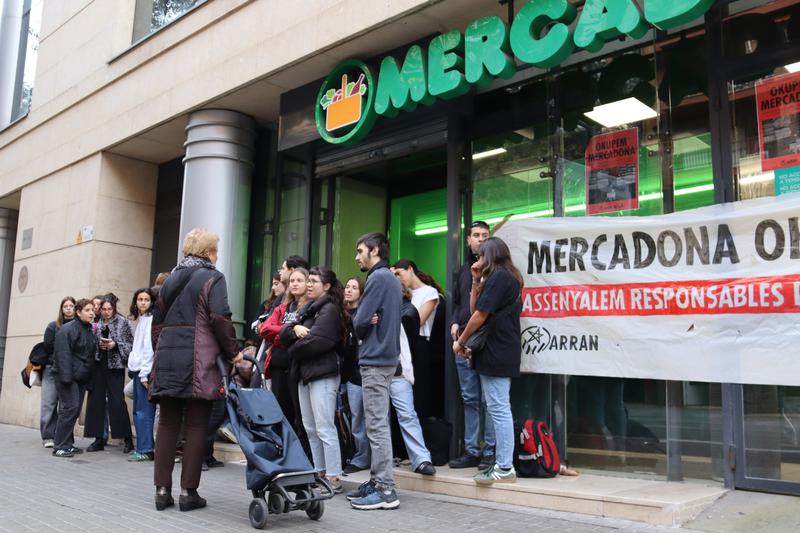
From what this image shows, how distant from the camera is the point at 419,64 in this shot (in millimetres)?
7609

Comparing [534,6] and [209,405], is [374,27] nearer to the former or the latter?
[534,6]

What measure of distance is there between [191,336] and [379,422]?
1560 mm

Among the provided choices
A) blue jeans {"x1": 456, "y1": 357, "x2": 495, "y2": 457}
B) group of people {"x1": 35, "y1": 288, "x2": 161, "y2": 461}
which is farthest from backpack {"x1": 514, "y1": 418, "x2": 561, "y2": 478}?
group of people {"x1": 35, "y1": 288, "x2": 161, "y2": 461}

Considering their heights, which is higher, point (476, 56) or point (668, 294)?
point (476, 56)

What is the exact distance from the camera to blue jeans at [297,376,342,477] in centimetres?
589

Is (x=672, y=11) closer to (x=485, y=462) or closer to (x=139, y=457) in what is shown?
(x=485, y=462)

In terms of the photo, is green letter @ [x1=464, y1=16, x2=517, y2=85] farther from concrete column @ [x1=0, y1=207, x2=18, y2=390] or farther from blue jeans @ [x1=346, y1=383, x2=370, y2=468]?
concrete column @ [x1=0, y1=207, x2=18, y2=390]

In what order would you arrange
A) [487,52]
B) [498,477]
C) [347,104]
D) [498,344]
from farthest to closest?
[347,104] → [487,52] → [498,344] → [498,477]

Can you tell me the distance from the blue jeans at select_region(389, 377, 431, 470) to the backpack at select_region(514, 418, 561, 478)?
2.57 feet

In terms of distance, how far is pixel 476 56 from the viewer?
23.0ft

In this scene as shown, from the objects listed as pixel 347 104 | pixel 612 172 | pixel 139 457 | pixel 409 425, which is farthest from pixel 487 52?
pixel 139 457

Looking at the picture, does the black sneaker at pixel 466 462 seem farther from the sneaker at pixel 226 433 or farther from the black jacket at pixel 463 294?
the sneaker at pixel 226 433

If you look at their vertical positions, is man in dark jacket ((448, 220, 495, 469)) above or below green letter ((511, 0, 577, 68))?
below

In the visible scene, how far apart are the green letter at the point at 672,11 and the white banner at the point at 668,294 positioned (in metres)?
1.51
